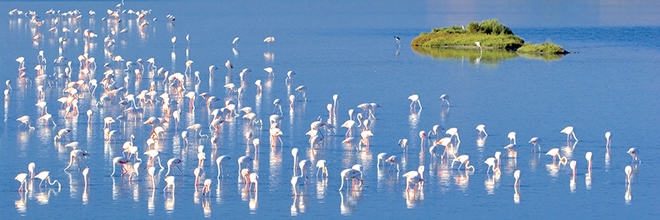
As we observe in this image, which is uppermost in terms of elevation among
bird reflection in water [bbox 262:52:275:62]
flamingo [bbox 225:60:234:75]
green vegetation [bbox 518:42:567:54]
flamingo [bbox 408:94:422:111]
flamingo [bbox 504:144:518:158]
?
green vegetation [bbox 518:42:567:54]

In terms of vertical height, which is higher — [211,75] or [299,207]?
[211,75]

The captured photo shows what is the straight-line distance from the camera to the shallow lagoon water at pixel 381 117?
21047 mm

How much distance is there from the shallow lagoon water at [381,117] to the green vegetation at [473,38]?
1.43m

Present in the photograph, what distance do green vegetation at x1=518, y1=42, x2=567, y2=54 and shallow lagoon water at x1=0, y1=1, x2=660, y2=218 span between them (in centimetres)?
97

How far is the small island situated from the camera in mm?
47438

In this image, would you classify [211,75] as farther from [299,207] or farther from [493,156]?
[299,207]

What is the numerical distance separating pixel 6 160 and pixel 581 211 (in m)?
10.2

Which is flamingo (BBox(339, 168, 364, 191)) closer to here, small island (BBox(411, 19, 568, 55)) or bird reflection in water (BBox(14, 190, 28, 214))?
bird reflection in water (BBox(14, 190, 28, 214))

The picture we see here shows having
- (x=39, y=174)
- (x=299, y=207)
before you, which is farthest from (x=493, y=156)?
(x=39, y=174)

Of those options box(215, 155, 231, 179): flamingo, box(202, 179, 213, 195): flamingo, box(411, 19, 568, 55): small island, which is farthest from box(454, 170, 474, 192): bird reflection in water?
box(411, 19, 568, 55): small island

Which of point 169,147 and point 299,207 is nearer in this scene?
point 299,207

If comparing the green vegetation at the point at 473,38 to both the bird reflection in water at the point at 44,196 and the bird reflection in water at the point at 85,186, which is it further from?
the bird reflection in water at the point at 44,196

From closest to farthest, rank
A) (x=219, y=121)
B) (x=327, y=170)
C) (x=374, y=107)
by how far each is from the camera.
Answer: (x=327, y=170) → (x=219, y=121) → (x=374, y=107)

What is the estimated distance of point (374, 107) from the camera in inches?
1167
